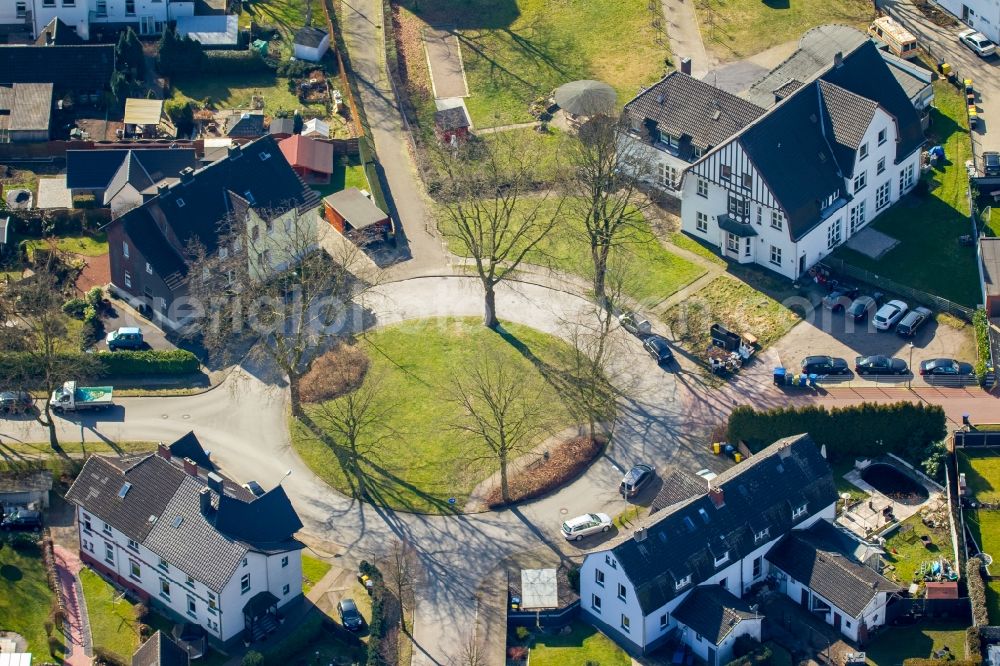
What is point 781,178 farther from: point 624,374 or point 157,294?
point 157,294

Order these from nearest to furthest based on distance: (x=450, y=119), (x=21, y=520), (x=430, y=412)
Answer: (x=21, y=520) → (x=430, y=412) → (x=450, y=119)

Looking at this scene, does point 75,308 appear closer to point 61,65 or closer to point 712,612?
point 61,65

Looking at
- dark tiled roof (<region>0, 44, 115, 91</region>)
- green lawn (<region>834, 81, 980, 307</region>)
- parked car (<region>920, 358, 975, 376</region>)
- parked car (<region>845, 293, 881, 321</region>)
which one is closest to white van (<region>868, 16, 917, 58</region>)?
green lawn (<region>834, 81, 980, 307</region>)

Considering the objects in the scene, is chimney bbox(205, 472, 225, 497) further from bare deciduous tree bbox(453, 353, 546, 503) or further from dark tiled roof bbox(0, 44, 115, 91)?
dark tiled roof bbox(0, 44, 115, 91)

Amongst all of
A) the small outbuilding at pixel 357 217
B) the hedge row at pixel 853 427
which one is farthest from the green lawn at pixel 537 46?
the hedge row at pixel 853 427

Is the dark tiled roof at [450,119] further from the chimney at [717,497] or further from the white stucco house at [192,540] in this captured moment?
the chimney at [717,497]

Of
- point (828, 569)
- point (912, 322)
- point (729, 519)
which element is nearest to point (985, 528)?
point (828, 569)
